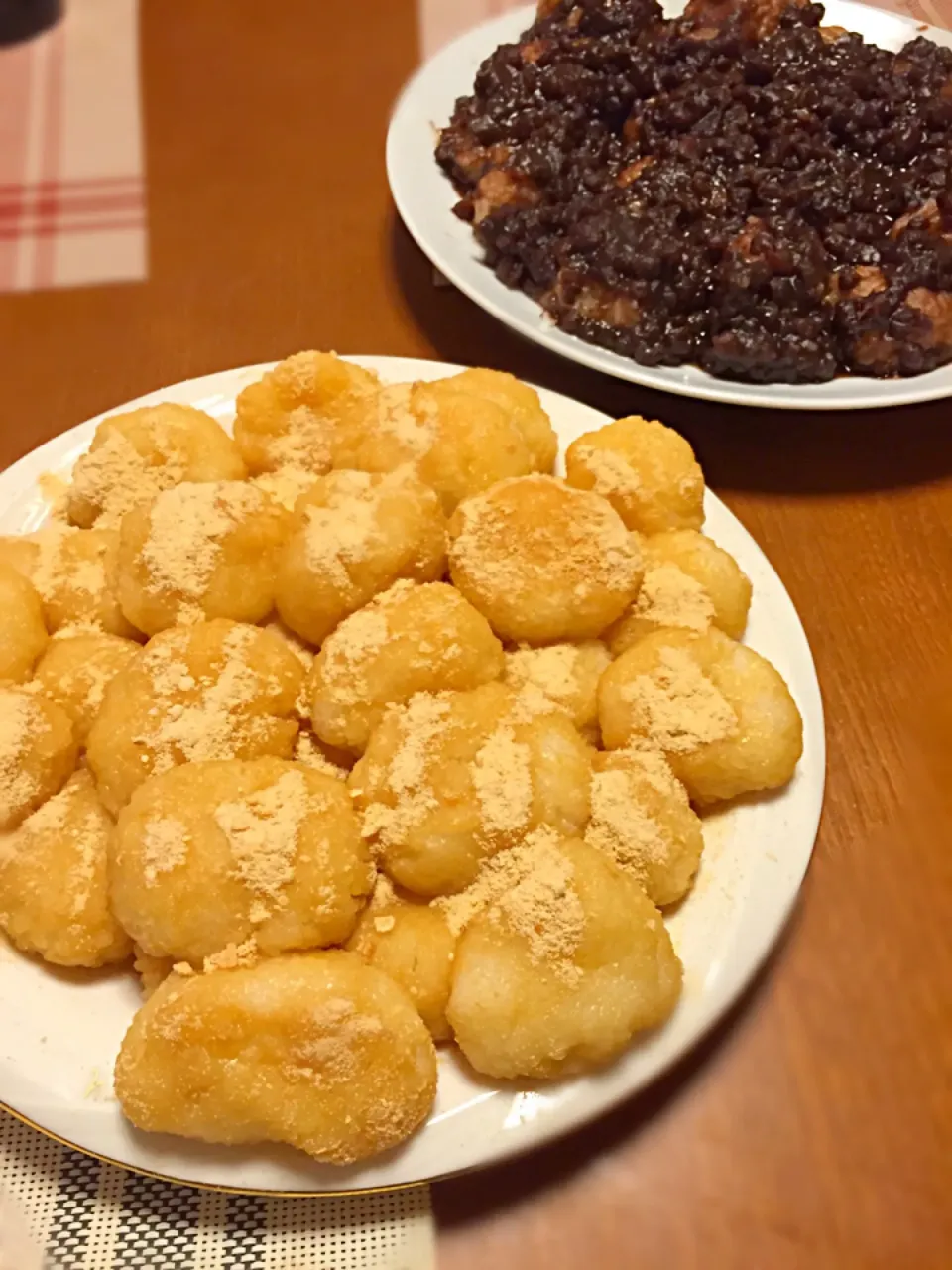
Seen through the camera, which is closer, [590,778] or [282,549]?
[590,778]

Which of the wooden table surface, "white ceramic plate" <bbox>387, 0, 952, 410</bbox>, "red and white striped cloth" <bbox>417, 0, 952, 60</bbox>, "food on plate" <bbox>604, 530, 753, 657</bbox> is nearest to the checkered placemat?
the wooden table surface

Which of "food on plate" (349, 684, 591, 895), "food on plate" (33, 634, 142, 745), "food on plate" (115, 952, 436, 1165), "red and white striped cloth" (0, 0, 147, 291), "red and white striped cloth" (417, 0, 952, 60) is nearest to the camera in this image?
"food on plate" (115, 952, 436, 1165)

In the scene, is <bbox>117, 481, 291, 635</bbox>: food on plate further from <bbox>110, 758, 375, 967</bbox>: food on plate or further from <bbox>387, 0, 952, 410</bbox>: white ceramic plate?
<bbox>387, 0, 952, 410</bbox>: white ceramic plate

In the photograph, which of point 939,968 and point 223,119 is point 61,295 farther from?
point 939,968

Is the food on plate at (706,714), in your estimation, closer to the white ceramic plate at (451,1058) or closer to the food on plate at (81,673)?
the white ceramic plate at (451,1058)

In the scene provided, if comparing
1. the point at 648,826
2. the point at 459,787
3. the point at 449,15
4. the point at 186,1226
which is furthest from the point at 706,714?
the point at 449,15

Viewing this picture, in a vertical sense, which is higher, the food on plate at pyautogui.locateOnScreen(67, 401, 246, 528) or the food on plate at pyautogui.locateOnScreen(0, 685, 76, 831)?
the food on plate at pyautogui.locateOnScreen(67, 401, 246, 528)

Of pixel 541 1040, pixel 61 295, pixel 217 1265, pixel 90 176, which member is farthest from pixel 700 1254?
pixel 90 176

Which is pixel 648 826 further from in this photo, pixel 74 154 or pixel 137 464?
pixel 74 154
